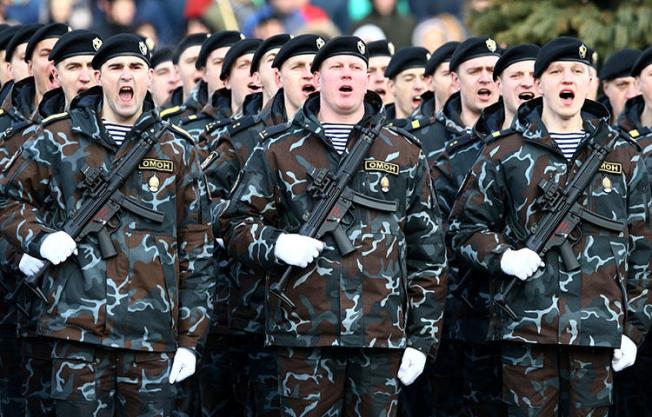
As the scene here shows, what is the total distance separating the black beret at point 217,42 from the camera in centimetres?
→ 1408

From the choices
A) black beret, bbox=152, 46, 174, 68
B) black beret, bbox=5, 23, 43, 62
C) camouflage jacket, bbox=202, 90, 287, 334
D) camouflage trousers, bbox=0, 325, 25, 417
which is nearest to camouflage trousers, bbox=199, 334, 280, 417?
camouflage jacket, bbox=202, 90, 287, 334

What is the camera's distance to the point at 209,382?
11.5 meters

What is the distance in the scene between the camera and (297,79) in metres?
11.6

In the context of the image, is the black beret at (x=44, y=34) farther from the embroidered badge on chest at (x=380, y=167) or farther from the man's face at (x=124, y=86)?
the embroidered badge on chest at (x=380, y=167)

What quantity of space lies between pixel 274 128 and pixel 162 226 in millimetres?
834

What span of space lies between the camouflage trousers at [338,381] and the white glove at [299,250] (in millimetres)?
490

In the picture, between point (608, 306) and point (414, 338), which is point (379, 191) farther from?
point (608, 306)

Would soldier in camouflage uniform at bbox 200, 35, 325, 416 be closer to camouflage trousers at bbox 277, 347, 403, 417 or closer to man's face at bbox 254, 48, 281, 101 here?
man's face at bbox 254, 48, 281, 101

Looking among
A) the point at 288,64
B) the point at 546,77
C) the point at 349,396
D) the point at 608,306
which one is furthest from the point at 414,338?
the point at 288,64

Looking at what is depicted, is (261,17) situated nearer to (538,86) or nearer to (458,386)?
(458,386)

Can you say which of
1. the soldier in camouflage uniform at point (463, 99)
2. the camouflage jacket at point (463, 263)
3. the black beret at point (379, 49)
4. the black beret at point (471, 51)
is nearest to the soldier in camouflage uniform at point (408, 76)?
the black beret at point (379, 49)

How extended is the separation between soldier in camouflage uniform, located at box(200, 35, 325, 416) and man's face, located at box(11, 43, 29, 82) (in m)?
1.48

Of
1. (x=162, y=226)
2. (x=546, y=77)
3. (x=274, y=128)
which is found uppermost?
(x=546, y=77)

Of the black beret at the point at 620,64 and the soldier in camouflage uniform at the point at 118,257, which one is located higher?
the black beret at the point at 620,64
